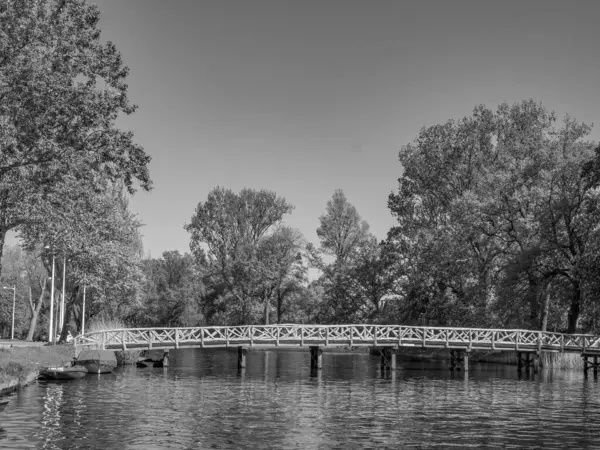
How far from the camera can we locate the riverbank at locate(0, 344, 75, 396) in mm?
27891

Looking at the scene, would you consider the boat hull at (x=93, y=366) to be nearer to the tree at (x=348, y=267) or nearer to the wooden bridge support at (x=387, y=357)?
the wooden bridge support at (x=387, y=357)

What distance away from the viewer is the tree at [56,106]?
25203mm

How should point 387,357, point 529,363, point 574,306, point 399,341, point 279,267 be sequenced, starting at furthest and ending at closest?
point 279,267 → point 529,363 → point 387,357 → point 399,341 → point 574,306

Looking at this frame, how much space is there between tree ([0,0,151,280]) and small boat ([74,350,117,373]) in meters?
12.4

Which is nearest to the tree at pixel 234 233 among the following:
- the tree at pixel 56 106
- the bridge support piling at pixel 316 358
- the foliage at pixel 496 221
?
the foliage at pixel 496 221

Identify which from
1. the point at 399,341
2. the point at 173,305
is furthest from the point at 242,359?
the point at 173,305

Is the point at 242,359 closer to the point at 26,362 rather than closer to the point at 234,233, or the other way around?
the point at 26,362

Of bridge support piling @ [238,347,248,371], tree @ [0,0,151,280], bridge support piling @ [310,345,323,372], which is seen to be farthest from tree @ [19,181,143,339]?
bridge support piling @ [310,345,323,372]

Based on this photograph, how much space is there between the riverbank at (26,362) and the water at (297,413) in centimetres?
65

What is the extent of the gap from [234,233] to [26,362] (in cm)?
4776

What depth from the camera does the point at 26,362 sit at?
3316cm

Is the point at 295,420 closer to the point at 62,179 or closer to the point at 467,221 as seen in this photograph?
the point at 62,179

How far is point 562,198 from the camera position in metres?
→ 46.7

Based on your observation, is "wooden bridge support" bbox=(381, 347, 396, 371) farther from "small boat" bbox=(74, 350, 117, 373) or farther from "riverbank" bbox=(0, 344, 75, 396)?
"riverbank" bbox=(0, 344, 75, 396)
